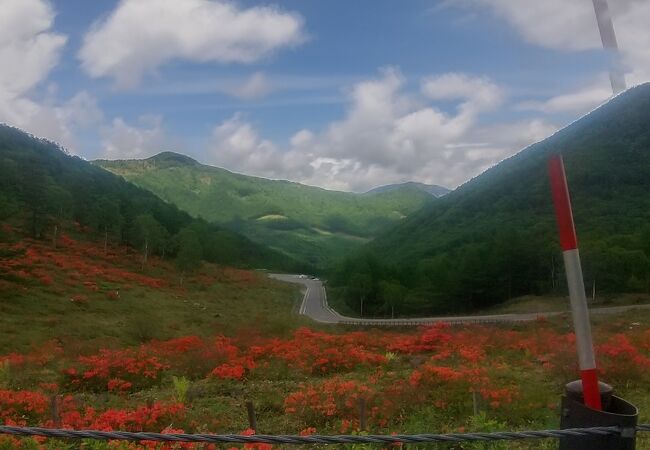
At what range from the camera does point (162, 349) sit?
1922 cm

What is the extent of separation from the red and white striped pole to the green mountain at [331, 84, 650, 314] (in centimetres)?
12

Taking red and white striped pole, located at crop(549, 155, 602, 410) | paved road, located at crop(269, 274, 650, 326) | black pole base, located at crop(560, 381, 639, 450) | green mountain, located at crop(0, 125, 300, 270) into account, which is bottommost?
paved road, located at crop(269, 274, 650, 326)

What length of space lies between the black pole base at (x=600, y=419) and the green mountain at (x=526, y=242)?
1.16m

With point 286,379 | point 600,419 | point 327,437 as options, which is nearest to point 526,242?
point 286,379

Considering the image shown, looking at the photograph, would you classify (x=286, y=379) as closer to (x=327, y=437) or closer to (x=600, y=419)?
(x=327, y=437)

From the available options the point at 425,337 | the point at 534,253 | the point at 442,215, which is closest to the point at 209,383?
the point at 425,337

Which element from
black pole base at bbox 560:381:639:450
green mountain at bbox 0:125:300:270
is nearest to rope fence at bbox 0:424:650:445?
black pole base at bbox 560:381:639:450

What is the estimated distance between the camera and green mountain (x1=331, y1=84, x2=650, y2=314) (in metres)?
57.8

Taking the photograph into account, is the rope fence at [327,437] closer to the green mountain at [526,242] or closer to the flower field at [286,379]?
the green mountain at [526,242]

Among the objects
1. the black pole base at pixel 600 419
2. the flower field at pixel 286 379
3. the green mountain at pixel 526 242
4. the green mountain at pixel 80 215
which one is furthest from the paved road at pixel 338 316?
the black pole base at pixel 600 419

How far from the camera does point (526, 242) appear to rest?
69750mm

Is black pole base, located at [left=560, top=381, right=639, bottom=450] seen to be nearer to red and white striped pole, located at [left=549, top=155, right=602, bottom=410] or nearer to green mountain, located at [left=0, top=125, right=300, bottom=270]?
red and white striped pole, located at [left=549, top=155, right=602, bottom=410]

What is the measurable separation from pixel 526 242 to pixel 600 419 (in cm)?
7277

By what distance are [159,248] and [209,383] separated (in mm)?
61745
